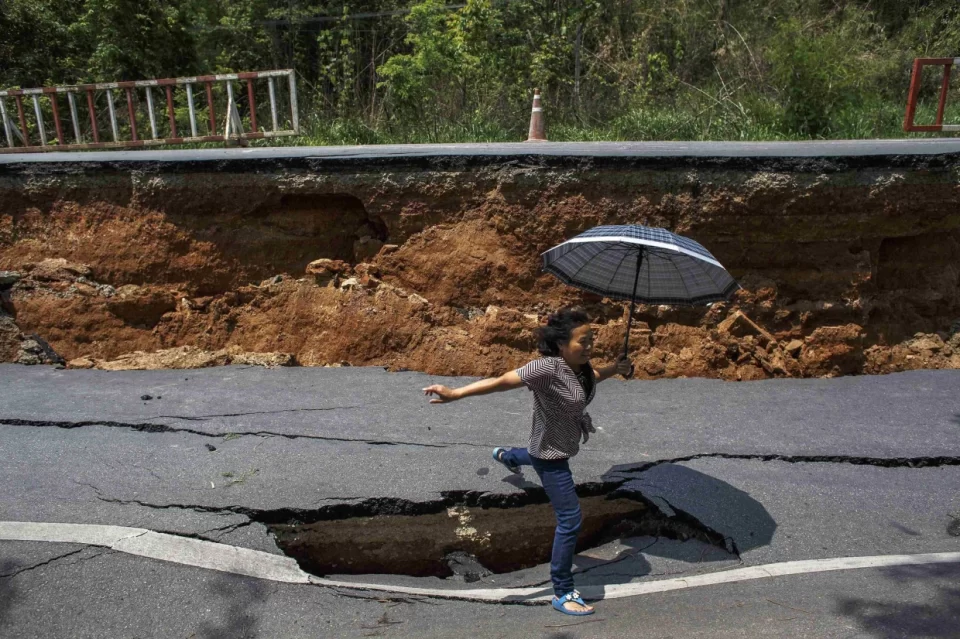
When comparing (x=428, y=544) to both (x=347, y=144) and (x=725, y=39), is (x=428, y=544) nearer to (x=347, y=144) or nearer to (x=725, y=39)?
(x=347, y=144)

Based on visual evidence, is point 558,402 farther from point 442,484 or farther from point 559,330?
point 442,484

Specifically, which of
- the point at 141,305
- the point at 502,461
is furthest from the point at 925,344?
the point at 141,305

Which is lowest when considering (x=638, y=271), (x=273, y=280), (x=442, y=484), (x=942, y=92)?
(x=442, y=484)

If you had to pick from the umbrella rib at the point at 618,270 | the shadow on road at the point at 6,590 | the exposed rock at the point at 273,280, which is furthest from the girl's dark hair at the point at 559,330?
the exposed rock at the point at 273,280

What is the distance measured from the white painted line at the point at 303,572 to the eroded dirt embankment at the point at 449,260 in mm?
3076

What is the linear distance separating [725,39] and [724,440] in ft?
51.1

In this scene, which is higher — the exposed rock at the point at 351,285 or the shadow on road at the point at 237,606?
the exposed rock at the point at 351,285

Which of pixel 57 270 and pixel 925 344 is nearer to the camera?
pixel 925 344

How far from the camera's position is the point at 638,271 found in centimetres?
412

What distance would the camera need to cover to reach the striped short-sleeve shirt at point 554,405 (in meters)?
3.57

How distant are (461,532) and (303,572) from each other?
939 mm

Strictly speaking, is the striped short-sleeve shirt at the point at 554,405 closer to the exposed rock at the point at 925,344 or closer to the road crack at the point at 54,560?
the road crack at the point at 54,560

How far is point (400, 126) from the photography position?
14258 millimetres

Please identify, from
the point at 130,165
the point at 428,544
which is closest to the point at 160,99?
the point at 130,165
